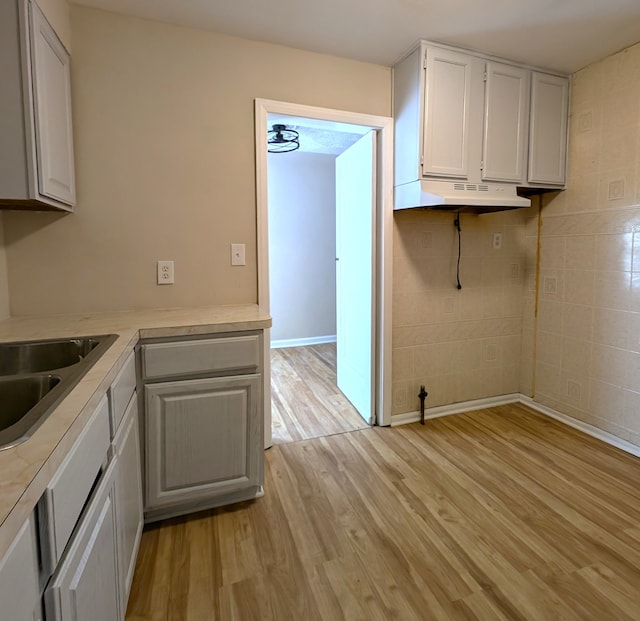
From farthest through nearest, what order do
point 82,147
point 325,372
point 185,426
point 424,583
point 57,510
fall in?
1. point 325,372
2. point 82,147
3. point 185,426
4. point 424,583
5. point 57,510

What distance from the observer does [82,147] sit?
1.92 m

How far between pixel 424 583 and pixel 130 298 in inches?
71.5

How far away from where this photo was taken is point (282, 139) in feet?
11.8

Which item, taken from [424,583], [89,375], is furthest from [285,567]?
[89,375]

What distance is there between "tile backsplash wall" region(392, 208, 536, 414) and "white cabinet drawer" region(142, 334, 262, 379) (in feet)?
4.04

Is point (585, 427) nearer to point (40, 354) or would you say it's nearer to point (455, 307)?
point (455, 307)

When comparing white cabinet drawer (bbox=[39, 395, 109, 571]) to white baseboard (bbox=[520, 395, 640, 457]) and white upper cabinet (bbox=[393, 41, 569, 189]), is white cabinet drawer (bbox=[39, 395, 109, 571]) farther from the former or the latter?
white baseboard (bbox=[520, 395, 640, 457])

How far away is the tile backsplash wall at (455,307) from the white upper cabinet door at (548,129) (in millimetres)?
355

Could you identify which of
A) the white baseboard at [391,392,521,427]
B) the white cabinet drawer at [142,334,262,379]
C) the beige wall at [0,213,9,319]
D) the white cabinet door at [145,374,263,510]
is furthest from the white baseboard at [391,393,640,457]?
the beige wall at [0,213,9,319]

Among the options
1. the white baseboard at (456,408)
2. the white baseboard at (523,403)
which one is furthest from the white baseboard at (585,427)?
the white baseboard at (456,408)

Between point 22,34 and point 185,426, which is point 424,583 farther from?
point 22,34

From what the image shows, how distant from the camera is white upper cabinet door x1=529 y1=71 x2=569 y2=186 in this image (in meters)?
2.55

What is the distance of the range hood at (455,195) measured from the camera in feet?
7.36

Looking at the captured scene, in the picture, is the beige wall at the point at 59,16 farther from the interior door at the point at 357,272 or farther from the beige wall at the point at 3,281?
the interior door at the point at 357,272
